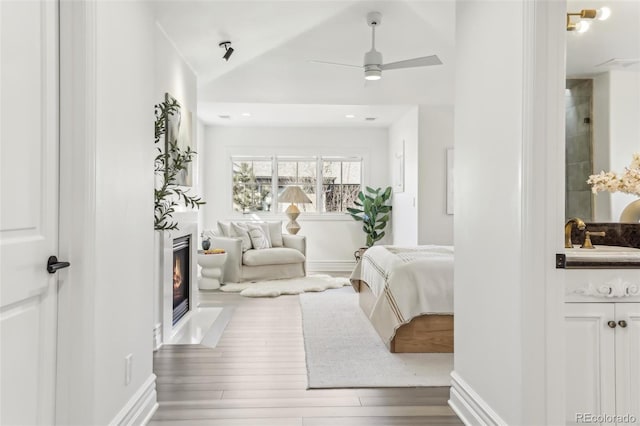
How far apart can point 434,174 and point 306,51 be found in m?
2.50

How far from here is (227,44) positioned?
4.56 m

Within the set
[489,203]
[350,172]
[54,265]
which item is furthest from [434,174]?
[54,265]

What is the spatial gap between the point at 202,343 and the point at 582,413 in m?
2.80

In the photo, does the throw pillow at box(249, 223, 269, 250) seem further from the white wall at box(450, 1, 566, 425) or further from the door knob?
the door knob

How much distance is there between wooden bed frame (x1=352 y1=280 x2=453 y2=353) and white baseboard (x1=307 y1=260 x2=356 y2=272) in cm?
474

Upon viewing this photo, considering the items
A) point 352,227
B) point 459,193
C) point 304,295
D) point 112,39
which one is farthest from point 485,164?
point 352,227

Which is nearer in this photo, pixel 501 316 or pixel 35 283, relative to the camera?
pixel 35 283

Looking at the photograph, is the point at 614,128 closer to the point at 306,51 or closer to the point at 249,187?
the point at 306,51

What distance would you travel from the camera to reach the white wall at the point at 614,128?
2748 mm

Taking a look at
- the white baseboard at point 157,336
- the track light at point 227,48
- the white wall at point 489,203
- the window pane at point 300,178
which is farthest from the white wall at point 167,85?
the window pane at point 300,178

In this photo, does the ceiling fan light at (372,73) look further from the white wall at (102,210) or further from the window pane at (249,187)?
the window pane at (249,187)

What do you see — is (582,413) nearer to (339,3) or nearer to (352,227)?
(339,3)

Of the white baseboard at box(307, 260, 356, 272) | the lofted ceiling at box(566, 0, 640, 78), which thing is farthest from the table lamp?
the lofted ceiling at box(566, 0, 640, 78)

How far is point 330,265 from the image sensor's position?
830 centimetres
